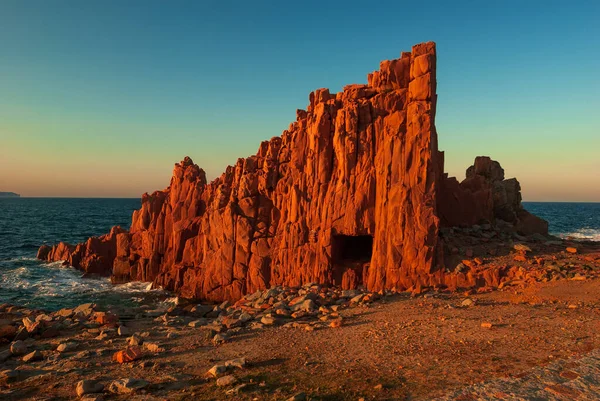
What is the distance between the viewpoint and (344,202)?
81.1 ft

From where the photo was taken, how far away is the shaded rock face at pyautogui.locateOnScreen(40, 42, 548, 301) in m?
22.9

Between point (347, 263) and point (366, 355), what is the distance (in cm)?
1343

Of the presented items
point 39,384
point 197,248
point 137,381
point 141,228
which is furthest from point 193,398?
point 141,228

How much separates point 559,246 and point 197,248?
27.4 metres

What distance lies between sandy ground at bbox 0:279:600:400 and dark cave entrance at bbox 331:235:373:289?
22.0 ft

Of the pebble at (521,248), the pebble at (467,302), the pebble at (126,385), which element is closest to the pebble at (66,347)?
the pebble at (126,385)

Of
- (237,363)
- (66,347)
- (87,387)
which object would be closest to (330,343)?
(237,363)

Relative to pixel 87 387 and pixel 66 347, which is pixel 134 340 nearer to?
pixel 66 347

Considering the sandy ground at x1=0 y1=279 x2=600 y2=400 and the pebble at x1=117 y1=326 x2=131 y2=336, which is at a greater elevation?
the sandy ground at x1=0 y1=279 x2=600 y2=400

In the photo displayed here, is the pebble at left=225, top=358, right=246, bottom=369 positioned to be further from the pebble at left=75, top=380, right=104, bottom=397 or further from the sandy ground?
the pebble at left=75, top=380, right=104, bottom=397

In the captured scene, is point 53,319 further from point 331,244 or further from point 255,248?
point 331,244

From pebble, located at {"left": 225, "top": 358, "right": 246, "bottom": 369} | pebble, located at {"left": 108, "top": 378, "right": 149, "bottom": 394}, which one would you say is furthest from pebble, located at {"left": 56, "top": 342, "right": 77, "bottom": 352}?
pebble, located at {"left": 225, "top": 358, "right": 246, "bottom": 369}

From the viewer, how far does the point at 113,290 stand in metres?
32.6

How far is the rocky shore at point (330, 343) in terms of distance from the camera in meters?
10.3
